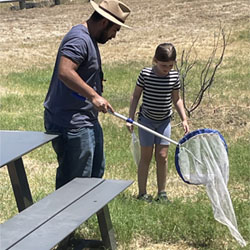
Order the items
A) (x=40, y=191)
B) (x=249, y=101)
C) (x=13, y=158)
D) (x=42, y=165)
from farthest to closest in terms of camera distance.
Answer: (x=249, y=101) < (x=42, y=165) < (x=40, y=191) < (x=13, y=158)

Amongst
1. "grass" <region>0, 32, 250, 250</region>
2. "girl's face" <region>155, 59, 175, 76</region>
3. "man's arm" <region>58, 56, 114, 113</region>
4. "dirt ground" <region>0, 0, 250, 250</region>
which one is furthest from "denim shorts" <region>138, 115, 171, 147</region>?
"dirt ground" <region>0, 0, 250, 250</region>

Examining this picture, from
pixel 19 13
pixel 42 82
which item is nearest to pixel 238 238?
pixel 42 82

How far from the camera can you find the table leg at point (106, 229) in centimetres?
404

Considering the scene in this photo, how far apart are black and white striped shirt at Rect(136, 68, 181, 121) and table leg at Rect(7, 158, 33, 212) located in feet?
4.16

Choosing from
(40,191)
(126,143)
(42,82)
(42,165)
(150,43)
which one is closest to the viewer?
(40,191)

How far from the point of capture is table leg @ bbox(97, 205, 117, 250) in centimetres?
404

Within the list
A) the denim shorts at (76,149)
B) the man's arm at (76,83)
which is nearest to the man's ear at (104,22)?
the man's arm at (76,83)

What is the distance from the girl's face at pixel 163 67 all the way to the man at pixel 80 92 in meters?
0.80

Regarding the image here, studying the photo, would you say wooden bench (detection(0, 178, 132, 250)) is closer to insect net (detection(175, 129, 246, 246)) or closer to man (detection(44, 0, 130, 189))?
man (detection(44, 0, 130, 189))

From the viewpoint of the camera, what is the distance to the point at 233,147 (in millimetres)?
6832

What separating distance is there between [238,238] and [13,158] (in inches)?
59.8

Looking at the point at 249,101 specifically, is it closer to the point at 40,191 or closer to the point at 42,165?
the point at 42,165

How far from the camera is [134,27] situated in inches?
838

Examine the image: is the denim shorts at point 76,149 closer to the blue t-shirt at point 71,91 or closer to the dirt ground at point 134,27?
the blue t-shirt at point 71,91
